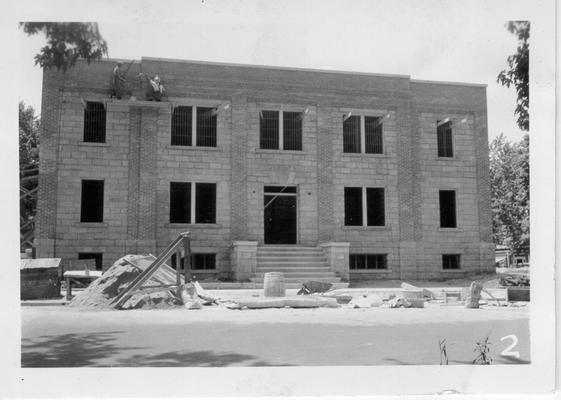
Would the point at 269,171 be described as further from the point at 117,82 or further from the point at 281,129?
the point at 117,82

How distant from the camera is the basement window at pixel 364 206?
22578 mm

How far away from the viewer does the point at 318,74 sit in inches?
890

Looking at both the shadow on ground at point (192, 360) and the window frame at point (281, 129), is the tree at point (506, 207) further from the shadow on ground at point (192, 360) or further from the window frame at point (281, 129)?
the shadow on ground at point (192, 360)

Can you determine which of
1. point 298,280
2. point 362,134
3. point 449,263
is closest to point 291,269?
point 298,280

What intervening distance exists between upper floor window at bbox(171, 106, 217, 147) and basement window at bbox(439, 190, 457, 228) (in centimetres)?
929

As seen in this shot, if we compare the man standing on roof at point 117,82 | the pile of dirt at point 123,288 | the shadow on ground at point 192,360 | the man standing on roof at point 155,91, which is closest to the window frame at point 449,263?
the pile of dirt at point 123,288

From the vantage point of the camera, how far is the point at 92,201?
20.4 metres

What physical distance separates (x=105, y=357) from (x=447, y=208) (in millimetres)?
17831

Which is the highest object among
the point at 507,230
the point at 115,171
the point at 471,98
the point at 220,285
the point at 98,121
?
the point at 471,98

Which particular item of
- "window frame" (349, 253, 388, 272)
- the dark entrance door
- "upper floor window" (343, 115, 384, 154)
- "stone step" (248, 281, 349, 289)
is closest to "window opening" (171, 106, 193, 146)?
the dark entrance door

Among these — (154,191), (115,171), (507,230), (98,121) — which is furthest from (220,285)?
(507,230)

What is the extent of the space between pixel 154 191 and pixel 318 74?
7745 mm

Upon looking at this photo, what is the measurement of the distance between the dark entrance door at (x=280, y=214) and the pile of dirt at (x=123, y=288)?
7.36 meters

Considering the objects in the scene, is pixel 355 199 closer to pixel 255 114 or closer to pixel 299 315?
pixel 255 114
